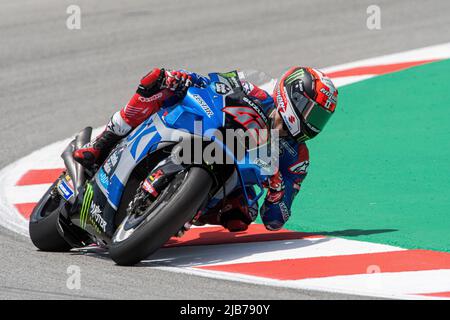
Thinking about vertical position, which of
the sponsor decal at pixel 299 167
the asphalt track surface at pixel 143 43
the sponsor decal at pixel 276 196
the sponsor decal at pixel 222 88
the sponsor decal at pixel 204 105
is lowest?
the asphalt track surface at pixel 143 43

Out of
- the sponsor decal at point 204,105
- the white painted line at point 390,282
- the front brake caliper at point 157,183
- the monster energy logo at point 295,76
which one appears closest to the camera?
the white painted line at point 390,282

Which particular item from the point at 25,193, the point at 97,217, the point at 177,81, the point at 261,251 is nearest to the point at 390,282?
the point at 261,251

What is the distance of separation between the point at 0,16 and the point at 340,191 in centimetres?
875

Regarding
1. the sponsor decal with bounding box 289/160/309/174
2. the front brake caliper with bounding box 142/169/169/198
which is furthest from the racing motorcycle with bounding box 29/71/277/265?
the sponsor decal with bounding box 289/160/309/174

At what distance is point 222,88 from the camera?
7711 mm

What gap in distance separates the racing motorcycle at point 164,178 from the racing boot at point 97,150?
10cm

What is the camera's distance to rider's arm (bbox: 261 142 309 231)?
313 inches

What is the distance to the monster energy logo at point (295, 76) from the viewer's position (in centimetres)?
767

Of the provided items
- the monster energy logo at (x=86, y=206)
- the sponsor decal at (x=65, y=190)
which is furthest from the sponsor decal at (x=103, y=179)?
the sponsor decal at (x=65, y=190)

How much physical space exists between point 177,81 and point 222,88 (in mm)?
298

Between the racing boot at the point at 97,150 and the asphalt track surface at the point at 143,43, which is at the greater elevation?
the racing boot at the point at 97,150

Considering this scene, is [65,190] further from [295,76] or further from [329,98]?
[329,98]

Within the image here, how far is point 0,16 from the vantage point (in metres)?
16.9

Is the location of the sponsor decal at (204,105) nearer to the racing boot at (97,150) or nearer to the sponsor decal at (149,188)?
the sponsor decal at (149,188)
